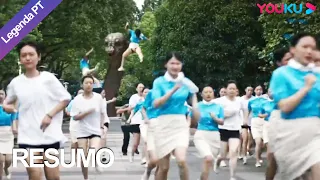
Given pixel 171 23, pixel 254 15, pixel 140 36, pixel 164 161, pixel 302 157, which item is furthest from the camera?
pixel 171 23

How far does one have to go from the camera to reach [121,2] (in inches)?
1453

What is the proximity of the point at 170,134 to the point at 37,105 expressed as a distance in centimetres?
205

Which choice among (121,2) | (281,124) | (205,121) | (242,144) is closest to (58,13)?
(121,2)

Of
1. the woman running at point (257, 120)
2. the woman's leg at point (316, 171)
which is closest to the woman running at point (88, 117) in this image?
the woman running at point (257, 120)

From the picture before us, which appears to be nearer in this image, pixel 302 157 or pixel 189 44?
pixel 302 157

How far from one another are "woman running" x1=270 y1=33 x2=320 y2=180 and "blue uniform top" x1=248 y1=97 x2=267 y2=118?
886 centimetres

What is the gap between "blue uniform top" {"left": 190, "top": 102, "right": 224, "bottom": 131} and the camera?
35.3 feet

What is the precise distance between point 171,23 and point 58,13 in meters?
6.58

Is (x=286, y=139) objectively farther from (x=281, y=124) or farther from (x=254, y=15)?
(x=254, y=15)

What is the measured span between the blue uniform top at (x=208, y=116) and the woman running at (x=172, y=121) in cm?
208

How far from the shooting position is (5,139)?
12203mm

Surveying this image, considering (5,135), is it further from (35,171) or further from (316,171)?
(316,171)

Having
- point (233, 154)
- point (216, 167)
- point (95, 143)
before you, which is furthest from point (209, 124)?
point (216, 167)

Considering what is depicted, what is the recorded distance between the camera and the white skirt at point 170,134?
8.52 metres
